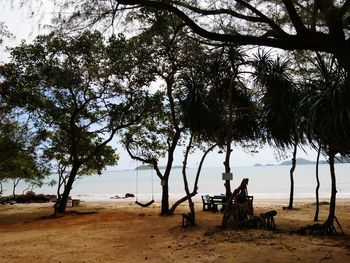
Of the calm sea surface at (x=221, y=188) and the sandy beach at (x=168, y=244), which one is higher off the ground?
the calm sea surface at (x=221, y=188)

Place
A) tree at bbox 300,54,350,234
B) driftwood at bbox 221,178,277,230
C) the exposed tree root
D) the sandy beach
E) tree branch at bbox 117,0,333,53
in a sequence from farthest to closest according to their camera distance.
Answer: driftwood at bbox 221,178,277,230 → the exposed tree root → the sandy beach → tree at bbox 300,54,350,234 → tree branch at bbox 117,0,333,53

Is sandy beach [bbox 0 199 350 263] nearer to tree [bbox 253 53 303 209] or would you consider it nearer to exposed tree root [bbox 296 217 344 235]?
exposed tree root [bbox 296 217 344 235]

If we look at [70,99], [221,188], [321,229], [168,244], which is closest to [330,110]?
[321,229]

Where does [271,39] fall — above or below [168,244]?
above

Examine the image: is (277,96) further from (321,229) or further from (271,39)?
(271,39)

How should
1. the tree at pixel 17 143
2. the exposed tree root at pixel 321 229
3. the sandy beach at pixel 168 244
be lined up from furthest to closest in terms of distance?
the tree at pixel 17 143, the exposed tree root at pixel 321 229, the sandy beach at pixel 168 244

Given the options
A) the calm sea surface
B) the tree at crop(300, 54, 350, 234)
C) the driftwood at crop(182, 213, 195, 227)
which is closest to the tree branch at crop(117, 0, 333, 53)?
the tree at crop(300, 54, 350, 234)

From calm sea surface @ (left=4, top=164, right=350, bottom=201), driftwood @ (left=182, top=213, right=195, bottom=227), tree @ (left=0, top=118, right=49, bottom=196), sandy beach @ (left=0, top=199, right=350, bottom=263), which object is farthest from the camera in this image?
calm sea surface @ (left=4, top=164, right=350, bottom=201)

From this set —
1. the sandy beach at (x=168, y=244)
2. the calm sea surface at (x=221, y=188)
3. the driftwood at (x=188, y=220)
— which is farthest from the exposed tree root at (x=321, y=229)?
the calm sea surface at (x=221, y=188)

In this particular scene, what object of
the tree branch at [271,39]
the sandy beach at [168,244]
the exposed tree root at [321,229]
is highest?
the tree branch at [271,39]

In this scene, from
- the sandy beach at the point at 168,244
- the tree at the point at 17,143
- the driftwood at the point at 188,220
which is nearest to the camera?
the sandy beach at the point at 168,244

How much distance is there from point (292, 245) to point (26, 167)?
1590 centimetres

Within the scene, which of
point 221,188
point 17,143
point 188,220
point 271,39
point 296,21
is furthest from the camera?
point 221,188

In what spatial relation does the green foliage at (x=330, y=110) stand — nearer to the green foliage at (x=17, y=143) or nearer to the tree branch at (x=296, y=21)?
the tree branch at (x=296, y=21)
